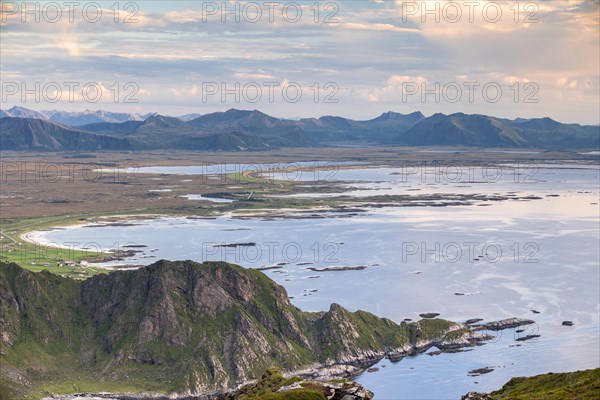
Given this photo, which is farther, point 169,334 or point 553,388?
point 169,334

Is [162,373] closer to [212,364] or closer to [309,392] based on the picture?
[212,364]

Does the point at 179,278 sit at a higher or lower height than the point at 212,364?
higher

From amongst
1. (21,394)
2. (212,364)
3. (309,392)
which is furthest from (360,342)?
(309,392)

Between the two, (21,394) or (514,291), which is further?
(514,291)

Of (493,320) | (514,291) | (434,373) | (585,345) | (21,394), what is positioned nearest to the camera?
(21,394)

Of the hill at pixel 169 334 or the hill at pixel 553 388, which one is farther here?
the hill at pixel 169 334

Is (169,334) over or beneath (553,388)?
beneath

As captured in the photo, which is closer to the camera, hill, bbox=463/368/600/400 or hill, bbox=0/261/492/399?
hill, bbox=463/368/600/400

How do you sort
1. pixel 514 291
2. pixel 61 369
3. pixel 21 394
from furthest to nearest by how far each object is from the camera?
pixel 514 291, pixel 61 369, pixel 21 394

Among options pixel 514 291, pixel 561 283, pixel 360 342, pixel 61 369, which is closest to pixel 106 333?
pixel 61 369
